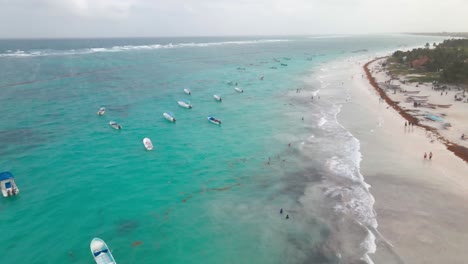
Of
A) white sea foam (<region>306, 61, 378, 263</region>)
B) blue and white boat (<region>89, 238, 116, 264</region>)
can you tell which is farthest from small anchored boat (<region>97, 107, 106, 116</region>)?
white sea foam (<region>306, 61, 378, 263</region>)

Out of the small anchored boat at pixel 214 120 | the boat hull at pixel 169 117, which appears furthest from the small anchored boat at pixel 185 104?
the small anchored boat at pixel 214 120

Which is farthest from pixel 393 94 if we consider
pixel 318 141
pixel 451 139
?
pixel 318 141

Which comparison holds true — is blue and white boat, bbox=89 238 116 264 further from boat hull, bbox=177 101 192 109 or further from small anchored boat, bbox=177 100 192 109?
small anchored boat, bbox=177 100 192 109

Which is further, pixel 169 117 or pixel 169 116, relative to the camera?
pixel 169 116

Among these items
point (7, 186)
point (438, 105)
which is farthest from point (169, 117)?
point (438, 105)

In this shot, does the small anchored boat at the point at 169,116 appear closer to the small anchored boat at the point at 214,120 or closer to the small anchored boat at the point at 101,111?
the small anchored boat at the point at 214,120

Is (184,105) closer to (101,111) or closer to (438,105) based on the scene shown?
(101,111)
